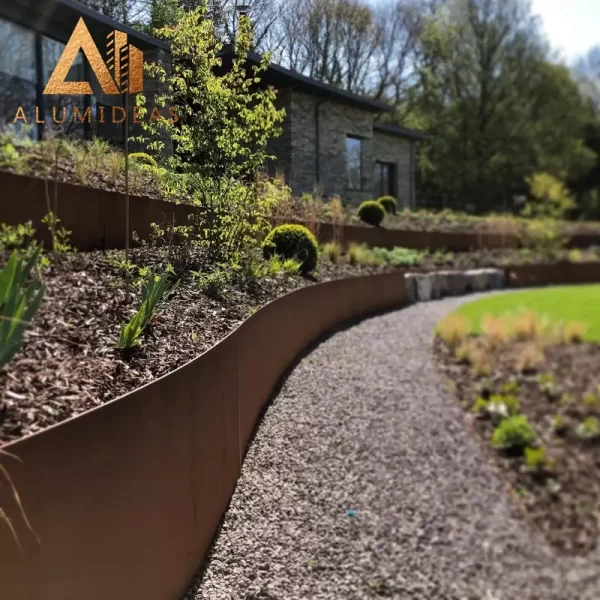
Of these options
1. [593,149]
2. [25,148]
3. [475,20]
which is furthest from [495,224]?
[25,148]

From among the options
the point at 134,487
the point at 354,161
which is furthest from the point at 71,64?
the point at 354,161

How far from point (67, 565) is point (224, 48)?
3.54 metres

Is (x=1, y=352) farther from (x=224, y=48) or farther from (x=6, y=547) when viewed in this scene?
(x=224, y=48)

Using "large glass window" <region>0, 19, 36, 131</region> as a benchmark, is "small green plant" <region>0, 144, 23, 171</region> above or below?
below

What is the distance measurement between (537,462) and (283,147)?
13.5ft

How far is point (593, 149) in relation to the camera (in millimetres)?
23531

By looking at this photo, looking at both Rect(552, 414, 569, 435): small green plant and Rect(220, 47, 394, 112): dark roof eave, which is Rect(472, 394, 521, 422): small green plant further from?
Rect(220, 47, 394, 112): dark roof eave

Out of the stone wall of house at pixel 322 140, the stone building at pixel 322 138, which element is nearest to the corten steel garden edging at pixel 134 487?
the stone building at pixel 322 138

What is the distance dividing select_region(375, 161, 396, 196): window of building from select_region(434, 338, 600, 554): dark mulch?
23.4ft

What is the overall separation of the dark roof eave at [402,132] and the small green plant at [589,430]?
8.83 metres

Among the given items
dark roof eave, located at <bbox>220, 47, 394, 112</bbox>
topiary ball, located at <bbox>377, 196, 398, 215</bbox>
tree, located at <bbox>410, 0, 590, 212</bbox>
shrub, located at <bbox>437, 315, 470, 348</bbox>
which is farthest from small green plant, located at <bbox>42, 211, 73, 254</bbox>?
tree, located at <bbox>410, 0, 590, 212</bbox>

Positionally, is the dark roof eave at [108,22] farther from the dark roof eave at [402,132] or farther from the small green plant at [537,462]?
the dark roof eave at [402,132]

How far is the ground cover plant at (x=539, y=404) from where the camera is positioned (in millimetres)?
5375

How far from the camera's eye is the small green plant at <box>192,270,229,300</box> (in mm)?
4223
